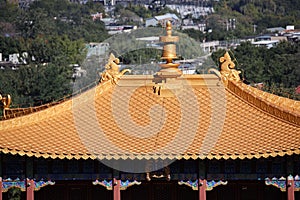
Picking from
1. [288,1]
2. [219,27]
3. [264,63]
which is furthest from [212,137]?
[288,1]

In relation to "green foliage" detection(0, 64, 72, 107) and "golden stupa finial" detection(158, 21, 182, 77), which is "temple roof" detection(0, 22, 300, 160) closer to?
"golden stupa finial" detection(158, 21, 182, 77)

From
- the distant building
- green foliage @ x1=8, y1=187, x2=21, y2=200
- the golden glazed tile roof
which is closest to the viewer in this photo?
the golden glazed tile roof

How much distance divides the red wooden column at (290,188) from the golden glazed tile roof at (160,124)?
0.84 meters

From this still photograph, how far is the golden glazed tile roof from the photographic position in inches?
840

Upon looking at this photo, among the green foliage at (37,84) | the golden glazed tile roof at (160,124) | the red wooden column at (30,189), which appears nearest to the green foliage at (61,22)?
the green foliage at (37,84)

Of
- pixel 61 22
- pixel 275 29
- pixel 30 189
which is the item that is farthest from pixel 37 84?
pixel 275 29

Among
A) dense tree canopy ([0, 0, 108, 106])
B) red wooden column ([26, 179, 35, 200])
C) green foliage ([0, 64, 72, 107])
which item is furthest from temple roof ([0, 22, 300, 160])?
green foliage ([0, 64, 72, 107])

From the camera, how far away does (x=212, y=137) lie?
21.9 m

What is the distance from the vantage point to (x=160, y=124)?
22531 millimetres

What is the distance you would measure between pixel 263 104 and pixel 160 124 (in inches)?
78.8

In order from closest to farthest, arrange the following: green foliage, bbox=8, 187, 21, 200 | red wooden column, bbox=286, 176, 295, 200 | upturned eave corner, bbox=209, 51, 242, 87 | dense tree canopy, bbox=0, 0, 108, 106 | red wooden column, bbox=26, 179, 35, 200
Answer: red wooden column, bbox=286, 176, 295, 200 < red wooden column, bbox=26, 179, 35, 200 < upturned eave corner, bbox=209, 51, 242, 87 < green foliage, bbox=8, 187, 21, 200 < dense tree canopy, bbox=0, 0, 108, 106

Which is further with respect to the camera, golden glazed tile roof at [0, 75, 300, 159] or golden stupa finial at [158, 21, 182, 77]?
golden stupa finial at [158, 21, 182, 77]

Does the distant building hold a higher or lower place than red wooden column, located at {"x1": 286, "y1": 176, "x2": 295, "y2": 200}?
lower

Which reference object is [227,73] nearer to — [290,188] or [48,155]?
[290,188]
